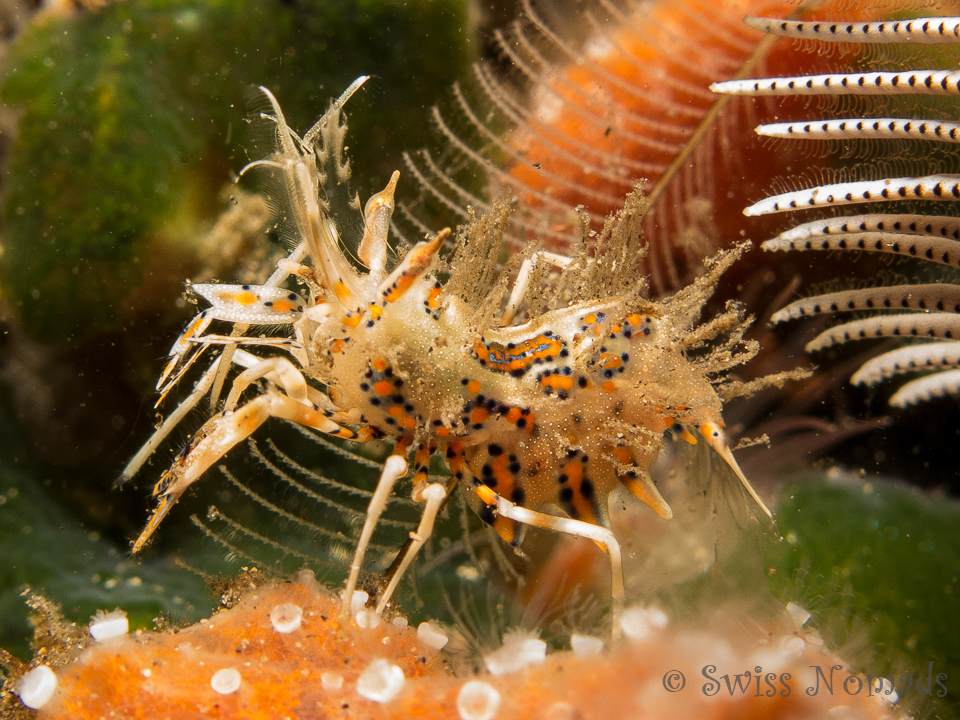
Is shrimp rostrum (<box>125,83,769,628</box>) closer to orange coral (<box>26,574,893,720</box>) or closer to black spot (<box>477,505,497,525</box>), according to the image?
black spot (<box>477,505,497,525</box>)

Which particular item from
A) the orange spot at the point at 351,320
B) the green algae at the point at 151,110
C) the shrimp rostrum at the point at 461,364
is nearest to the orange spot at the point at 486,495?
the shrimp rostrum at the point at 461,364

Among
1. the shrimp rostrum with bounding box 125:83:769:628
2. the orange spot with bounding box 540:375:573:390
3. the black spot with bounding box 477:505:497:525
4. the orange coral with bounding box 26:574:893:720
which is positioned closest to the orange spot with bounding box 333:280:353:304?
the shrimp rostrum with bounding box 125:83:769:628

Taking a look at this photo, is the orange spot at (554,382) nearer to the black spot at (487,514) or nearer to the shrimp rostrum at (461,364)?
the shrimp rostrum at (461,364)

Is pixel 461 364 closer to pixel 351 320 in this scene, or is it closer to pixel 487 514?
pixel 351 320

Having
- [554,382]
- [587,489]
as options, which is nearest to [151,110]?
[554,382]

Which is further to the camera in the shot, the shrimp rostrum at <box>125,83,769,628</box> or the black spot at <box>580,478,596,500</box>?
the black spot at <box>580,478,596,500</box>

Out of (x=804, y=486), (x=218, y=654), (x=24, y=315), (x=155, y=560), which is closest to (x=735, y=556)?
(x=804, y=486)
